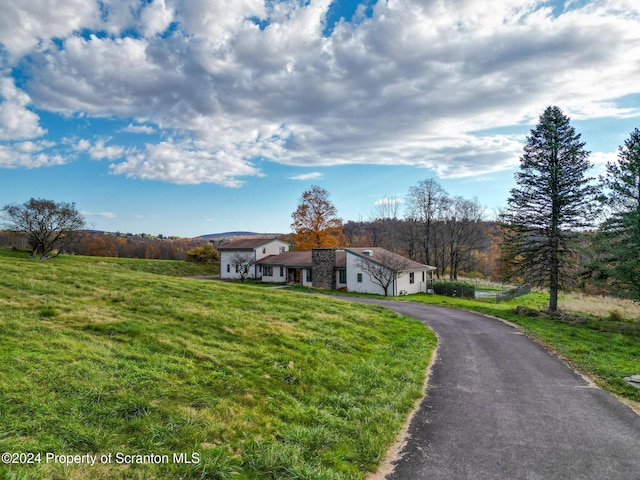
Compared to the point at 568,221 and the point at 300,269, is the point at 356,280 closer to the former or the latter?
the point at 300,269

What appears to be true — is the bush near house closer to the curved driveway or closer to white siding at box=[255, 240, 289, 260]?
white siding at box=[255, 240, 289, 260]

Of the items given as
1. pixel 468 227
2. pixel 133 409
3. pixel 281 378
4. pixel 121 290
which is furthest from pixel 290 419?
pixel 468 227

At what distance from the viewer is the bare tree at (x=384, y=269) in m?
34.1

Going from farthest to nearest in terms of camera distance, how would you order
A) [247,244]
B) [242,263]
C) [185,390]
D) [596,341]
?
1. [247,244]
2. [242,263]
3. [596,341]
4. [185,390]

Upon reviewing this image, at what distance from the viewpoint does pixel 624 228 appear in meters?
19.0

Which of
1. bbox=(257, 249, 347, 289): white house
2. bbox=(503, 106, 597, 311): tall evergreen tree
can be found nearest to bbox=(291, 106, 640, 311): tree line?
bbox=(503, 106, 597, 311): tall evergreen tree

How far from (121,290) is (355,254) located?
83.5ft

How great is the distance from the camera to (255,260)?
46.8 meters

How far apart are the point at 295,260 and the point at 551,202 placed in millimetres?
27111

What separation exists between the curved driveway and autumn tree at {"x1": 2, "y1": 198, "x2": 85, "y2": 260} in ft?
137

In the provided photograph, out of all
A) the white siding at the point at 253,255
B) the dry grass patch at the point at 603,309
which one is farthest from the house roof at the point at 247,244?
the dry grass patch at the point at 603,309

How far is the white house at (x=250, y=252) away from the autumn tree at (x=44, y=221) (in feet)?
55.7

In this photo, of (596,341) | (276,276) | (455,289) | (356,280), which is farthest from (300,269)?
(596,341)

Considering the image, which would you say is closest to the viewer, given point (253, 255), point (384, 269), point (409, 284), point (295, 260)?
point (384, 269)
